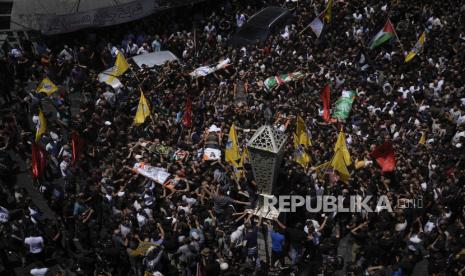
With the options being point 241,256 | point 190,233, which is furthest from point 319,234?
point 190,233

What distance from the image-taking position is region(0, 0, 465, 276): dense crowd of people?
42.3 ft

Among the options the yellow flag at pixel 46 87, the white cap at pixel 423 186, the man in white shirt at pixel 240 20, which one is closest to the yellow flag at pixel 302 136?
the white cap at pixel 423 186

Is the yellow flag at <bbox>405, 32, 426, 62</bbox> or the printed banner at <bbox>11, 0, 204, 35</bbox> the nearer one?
the yellow flag at <bbox>405, 32, 426, 62</bbox>

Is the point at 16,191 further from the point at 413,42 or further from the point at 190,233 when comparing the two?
the point at 413,42

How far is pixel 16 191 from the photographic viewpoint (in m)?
14.6

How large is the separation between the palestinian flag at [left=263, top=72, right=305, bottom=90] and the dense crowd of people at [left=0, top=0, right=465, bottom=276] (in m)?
0.21

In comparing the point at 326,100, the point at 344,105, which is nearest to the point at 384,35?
the point at 344,105

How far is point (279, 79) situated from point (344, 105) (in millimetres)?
2757

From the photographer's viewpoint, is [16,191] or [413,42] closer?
[16,191]

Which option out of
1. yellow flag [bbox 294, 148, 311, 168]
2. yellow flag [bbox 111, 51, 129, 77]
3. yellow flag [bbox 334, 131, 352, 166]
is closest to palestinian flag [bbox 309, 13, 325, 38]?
yellow flag [bbox 111, 51, 129, 77]

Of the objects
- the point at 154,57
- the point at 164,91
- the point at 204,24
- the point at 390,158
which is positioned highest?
the point at 204,24

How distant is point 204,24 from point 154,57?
4015 millimetres

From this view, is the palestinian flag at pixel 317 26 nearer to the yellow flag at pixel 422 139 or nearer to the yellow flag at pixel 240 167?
the yellow flag at pixel 422 139

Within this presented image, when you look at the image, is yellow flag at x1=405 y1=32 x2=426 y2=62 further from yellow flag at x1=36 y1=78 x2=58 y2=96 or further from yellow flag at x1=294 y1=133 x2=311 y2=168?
yellow flag at x1=36 y1=78 x2=58 y2=96
